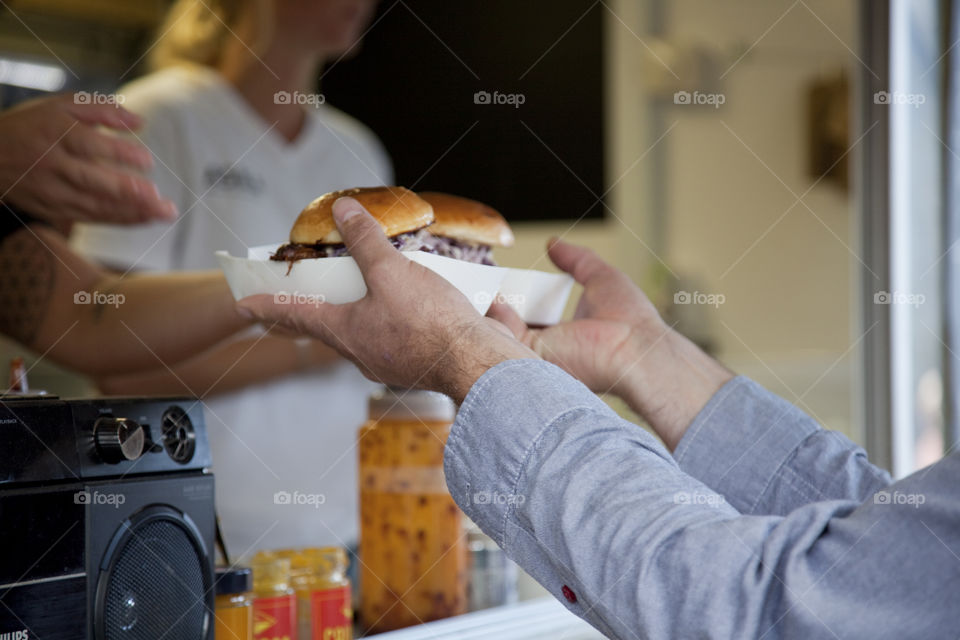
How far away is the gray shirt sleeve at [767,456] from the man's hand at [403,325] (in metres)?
0.43

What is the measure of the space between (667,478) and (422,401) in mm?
532

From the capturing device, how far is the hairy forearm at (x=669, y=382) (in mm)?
1285

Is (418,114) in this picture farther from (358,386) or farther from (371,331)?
(371,331)

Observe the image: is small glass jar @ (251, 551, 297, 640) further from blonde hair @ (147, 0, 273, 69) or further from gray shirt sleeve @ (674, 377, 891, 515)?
blonde hair @ (147, 0, 273, 69)

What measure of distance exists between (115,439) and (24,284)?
905mm

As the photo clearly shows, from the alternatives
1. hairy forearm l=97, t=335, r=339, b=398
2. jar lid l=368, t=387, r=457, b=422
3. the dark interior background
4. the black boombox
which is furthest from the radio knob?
the dark interior background

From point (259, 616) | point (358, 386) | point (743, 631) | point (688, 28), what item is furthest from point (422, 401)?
point (688, 28)

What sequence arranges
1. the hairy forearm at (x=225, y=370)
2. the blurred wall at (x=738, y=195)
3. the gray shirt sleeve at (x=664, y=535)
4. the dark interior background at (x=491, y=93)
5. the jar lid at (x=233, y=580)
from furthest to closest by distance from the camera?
1. the dark interior background at (x=491, y=93)
2. the blurred wall at (x=738, y=195)
3. the hairy forearm at (x=225, y=370)
4. the jar lid at (x=233, y=580)
5. the gray shirt sleeve at (x=664, y=535)

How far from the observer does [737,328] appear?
3.40 metres

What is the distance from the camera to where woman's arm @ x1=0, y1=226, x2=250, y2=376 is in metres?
1.54

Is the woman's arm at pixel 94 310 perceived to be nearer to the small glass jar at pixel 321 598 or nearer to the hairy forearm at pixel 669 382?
the small glass jar at pixel 321 598

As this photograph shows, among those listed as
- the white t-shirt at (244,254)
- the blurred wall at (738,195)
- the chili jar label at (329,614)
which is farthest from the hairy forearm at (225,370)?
the blurred wall at (738,195)

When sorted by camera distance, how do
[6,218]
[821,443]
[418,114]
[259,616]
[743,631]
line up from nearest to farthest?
[743,631] < [259,616] < [821,443] < [6,218] < [418,114]

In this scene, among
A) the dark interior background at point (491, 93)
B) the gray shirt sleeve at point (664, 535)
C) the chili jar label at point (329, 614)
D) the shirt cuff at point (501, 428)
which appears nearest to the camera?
the gray shirt sleeve at point (664, 535)
